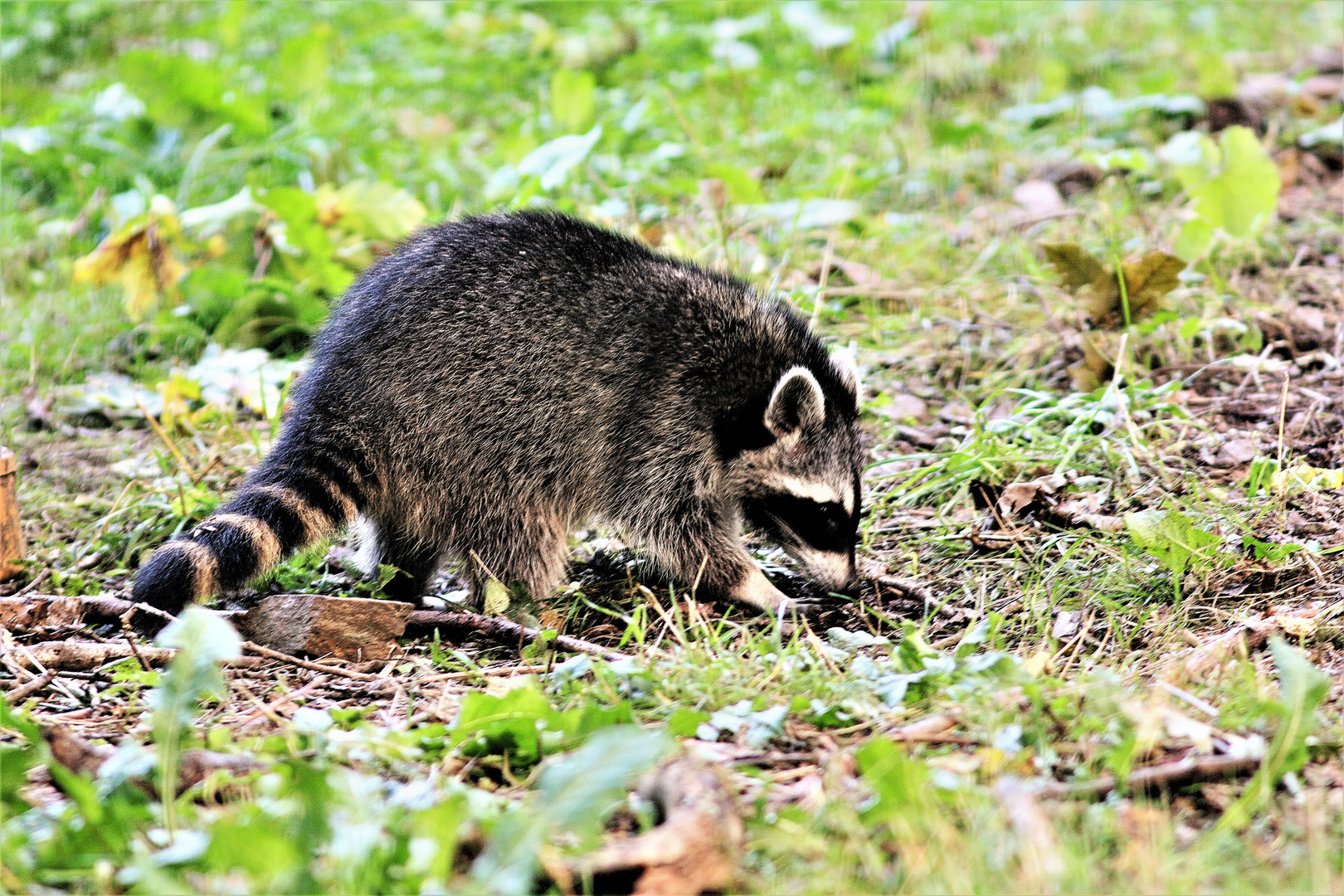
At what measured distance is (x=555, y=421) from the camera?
3.92 m

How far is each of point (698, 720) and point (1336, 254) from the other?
4.47 m

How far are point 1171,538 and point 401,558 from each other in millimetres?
2270

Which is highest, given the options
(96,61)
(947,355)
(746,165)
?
(96,61)

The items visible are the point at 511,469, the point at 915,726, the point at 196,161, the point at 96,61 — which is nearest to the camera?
the point at 915,726

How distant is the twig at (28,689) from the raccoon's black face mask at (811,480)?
2.07 metres

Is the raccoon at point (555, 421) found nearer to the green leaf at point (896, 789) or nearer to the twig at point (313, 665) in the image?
the twig at point (313, 665)

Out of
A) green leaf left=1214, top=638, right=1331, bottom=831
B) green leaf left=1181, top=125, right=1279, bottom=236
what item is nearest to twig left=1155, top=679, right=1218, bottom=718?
green leaf left=1214, top=638, right=1331, bottom=831

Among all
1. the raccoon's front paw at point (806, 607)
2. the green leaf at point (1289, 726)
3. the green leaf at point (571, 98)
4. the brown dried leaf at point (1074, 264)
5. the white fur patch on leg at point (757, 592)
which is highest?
the green leaf at point (571, 98)

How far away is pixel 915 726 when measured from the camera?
2.55m

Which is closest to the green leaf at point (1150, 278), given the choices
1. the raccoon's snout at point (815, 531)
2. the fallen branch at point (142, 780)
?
the raccoon's snout at point (815, 531)

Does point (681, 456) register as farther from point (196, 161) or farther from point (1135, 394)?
point (196, 161)

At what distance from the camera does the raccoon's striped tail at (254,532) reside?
3.31 m

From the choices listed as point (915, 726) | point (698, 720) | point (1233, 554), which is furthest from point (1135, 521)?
point (698, 720)

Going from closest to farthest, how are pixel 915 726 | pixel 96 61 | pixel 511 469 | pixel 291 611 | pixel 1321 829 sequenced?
pixel 1321 829, pixel 915 726, pixel 291 611, pixel 511 469, pixel 96 61
